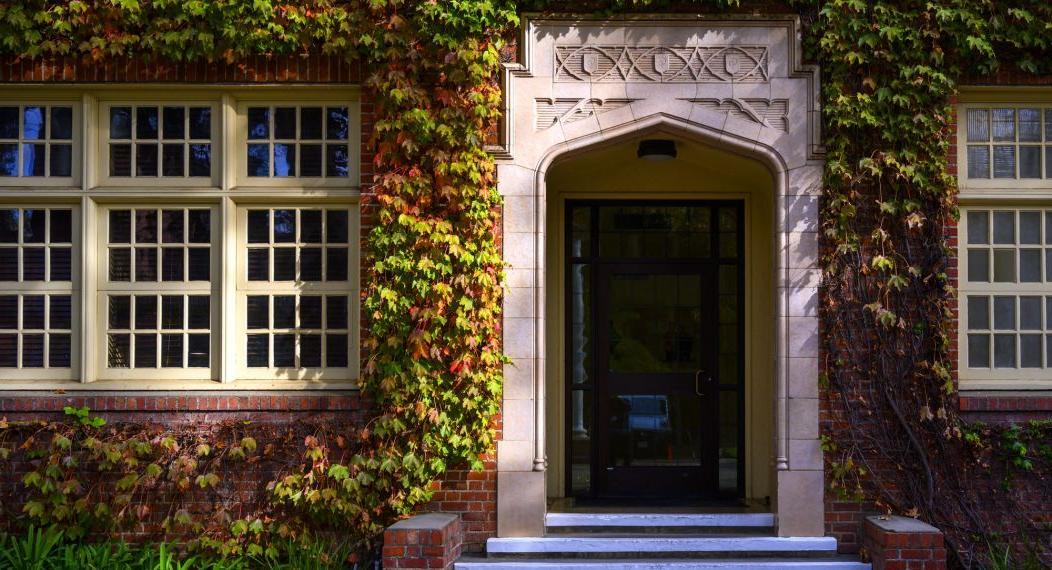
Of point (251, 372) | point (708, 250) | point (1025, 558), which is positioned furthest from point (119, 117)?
point (1025, 558)

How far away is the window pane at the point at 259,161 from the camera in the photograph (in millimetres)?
6711

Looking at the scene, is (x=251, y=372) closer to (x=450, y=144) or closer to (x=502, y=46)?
(x=450, y=144)

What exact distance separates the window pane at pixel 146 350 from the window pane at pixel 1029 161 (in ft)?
23.3

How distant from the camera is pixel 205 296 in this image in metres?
6.66

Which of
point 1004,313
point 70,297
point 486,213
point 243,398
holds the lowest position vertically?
point 243,398

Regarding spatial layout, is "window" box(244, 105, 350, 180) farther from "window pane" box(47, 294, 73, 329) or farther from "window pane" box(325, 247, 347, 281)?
"window pane" box(47, 294, 73, 329)

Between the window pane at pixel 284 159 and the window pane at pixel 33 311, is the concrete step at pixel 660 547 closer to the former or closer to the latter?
the window pane at pixel 284 159

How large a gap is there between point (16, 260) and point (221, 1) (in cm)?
270

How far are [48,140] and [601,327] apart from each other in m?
4.88

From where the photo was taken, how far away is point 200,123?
6.73 m

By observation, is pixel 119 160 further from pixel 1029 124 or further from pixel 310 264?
pixel 1029 124

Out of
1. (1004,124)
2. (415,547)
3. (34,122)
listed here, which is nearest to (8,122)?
(34,122)

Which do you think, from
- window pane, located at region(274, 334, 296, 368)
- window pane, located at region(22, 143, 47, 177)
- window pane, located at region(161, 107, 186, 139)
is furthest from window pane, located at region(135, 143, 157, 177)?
window pane, located at region(274, 334, 296, 368)

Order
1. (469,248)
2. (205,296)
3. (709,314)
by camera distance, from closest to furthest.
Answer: (469,248) < (205,296) < (709,314)
